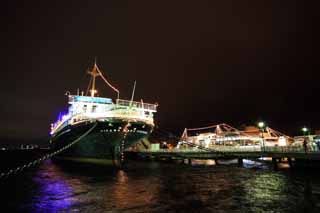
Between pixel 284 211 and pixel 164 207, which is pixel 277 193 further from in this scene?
pixel 164 207

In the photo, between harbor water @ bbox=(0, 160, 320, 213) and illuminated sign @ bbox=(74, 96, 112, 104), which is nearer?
harbor water @ bbox=(0, 160, 320, 213)

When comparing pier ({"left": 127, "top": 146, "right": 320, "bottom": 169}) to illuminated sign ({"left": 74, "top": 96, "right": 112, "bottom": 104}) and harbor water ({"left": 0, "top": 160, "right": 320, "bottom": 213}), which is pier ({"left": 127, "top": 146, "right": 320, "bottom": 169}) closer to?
harbor water ({"left": 0, "top": 160, "right": 320, "bottom": 213})

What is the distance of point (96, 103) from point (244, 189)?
3237cm

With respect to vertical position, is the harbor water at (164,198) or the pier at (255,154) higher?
the pier at (255,154)

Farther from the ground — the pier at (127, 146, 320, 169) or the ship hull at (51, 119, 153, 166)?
the ship hull at (51, 119, 153, 166)

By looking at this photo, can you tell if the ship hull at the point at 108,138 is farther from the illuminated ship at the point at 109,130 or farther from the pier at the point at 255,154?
the pier at the point at 255,154

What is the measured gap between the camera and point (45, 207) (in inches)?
635

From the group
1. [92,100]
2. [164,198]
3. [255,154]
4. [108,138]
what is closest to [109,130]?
[108,138]

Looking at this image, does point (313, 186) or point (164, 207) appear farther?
point (313, 186)

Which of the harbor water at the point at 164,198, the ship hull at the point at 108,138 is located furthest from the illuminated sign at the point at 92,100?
the harbor water at the point at 164,198

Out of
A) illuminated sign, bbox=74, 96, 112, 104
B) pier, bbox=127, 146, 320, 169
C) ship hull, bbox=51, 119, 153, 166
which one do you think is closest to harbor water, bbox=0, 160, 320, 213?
ship hull, bbox=51, 119, 153, 166

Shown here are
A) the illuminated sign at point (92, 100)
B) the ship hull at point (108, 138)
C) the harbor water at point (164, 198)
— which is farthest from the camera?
the illuminated sign at point (92, 100)

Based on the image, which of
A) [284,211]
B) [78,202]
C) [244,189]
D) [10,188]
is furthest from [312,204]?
[10,188]

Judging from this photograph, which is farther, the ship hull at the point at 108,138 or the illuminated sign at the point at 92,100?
the illuminated sign at the point at 92,100
